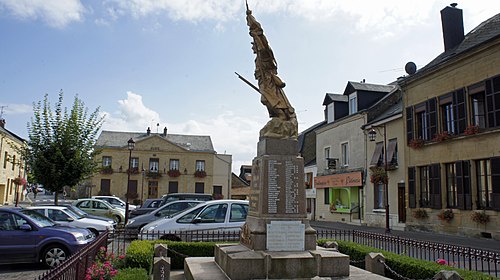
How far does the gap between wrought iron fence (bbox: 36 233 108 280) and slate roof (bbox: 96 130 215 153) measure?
150ft

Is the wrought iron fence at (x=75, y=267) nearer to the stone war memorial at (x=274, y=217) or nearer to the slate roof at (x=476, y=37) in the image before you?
the stone war memorial at (x=274, y=217)

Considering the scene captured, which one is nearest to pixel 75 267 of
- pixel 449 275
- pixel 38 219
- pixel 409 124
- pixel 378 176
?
pixel 38 219

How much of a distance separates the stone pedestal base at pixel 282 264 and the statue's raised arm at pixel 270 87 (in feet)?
8.00

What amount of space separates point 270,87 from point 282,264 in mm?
3709

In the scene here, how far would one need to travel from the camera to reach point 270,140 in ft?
27.5

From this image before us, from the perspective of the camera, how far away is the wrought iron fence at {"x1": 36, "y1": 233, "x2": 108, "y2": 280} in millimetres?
4852

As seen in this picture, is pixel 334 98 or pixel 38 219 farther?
pixel 334 98

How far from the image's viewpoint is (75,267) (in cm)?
634

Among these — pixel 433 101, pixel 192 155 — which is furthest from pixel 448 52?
pixel 192 155

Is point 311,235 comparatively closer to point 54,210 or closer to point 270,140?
point 270,140

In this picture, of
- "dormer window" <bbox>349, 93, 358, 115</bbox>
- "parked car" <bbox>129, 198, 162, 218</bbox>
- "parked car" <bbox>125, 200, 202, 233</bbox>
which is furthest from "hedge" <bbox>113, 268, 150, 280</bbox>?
"dormer window" <bbox>349, 93, 358, 115</bbox>

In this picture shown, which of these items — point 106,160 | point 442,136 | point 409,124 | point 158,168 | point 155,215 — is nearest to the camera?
point 155,215

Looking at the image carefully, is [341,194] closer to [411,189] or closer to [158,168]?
[411,189]

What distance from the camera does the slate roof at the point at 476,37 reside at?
1834 centimetres
